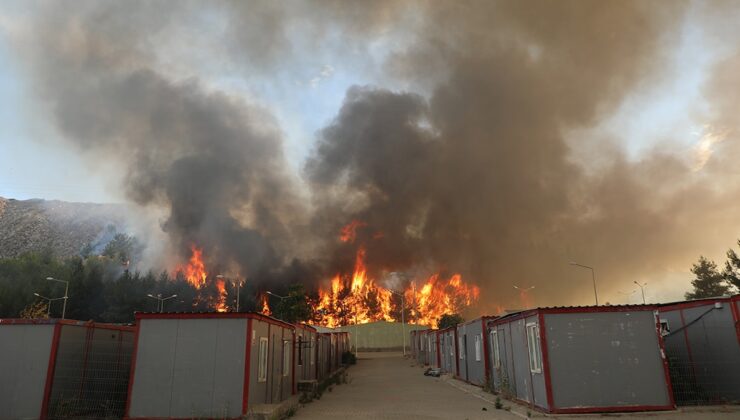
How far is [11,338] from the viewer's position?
49.3ft

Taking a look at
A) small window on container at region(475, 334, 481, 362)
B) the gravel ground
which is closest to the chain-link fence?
the gravel ground

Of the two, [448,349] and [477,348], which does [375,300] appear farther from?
[477,348]

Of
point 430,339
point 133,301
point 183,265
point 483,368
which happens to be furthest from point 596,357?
point 183,265

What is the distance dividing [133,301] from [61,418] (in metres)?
53.6

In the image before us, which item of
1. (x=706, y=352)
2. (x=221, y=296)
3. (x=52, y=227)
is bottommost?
(x=706, y=352)

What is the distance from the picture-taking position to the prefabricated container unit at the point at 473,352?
2409 centimetres

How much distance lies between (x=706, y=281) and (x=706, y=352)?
76.8 metres

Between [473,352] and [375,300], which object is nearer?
[473,352]

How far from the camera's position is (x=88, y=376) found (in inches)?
635

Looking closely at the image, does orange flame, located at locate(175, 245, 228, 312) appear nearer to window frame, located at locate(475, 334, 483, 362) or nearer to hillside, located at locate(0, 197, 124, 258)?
window frame, located at locate(475, 334, 483, 362)

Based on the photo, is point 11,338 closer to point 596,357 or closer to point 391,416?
point 391,416

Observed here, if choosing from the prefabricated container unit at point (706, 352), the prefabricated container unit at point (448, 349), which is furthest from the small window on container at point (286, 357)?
the prefabricated container unit at point (706, 352)

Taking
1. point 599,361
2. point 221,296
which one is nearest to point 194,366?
point 599,361

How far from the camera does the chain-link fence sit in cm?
1499
